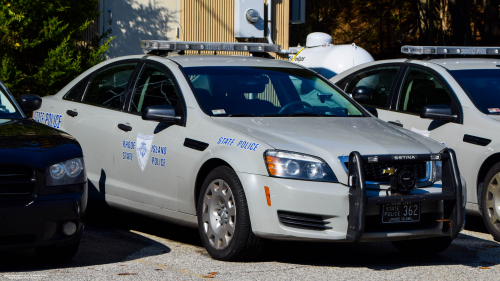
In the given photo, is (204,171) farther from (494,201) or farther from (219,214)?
(494,201)

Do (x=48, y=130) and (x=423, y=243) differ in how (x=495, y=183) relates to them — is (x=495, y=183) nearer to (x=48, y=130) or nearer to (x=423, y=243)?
(x=423, y=243)

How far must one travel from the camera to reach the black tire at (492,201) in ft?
22.2

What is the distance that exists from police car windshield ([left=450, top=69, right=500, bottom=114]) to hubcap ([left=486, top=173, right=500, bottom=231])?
73 centimetres

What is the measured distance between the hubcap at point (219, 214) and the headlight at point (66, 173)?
0.95 m

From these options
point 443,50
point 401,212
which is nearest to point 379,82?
point 443,50

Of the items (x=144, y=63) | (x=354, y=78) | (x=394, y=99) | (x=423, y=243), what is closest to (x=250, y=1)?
Result: (x=354, y=78)

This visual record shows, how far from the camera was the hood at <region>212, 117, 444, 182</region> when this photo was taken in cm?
531

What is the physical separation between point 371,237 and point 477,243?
77.0 inches

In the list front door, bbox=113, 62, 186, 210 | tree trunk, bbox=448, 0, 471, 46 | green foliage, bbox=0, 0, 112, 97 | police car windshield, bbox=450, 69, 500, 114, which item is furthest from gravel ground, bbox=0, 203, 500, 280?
tree trunk, bbox=448, 0, 471, 46

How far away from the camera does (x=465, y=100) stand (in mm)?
7324

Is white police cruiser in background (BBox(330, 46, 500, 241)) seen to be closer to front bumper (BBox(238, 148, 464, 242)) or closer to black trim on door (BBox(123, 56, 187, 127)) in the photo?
front bumper (BBox(238, 148, 464, 242))

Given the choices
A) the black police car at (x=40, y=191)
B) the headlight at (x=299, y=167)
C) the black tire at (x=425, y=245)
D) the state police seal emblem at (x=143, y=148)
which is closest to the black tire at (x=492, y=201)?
the black tire at (x=425, y=245)

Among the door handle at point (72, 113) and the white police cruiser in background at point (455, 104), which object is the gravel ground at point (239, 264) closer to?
the white police cruiser in background at point (455, 104)

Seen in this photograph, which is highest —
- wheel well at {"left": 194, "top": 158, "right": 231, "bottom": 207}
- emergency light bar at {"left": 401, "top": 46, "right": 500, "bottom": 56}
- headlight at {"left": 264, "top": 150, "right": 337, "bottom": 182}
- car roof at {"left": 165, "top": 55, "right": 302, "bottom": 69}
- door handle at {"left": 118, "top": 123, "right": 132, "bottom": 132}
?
emergency light bar at {"left": 401, "top": 46, "right": 500, "bottom": 56}
